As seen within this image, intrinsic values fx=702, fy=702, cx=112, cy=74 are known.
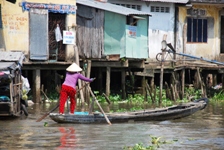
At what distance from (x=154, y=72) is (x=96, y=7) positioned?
16.9 feet

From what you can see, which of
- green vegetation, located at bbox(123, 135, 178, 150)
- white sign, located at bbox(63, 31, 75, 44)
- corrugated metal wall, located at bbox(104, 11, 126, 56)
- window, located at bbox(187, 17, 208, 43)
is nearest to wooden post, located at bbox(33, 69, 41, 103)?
white sign, located at bbox(63, 31, 75, 44)

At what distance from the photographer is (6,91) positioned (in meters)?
20.0

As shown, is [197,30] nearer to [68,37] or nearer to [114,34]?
[114,34]

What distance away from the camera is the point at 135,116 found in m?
18.9

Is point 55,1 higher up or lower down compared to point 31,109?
higher up

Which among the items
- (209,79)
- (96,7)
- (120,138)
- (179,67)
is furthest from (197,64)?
(120,138)

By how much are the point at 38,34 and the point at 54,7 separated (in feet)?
3.68

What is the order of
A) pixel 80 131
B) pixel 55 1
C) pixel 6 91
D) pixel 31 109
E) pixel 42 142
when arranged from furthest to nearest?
1. pixel 55 1
2. pixel 31 109
3. pixel 6 91
4. pixel 80 131
5. pixel 42 142

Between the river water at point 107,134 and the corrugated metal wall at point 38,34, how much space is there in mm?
4382

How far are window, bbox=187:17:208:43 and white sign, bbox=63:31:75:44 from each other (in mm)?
7904

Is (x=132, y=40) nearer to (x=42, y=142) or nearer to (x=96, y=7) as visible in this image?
(x=96, y=7)

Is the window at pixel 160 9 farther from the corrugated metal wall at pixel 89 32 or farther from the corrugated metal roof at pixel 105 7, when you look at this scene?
the corrugated metal wall at pixel 89 32

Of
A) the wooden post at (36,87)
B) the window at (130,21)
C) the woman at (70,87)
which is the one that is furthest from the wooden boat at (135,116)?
the window at (130,21)

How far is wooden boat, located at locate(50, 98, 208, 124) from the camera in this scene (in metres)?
18.2
